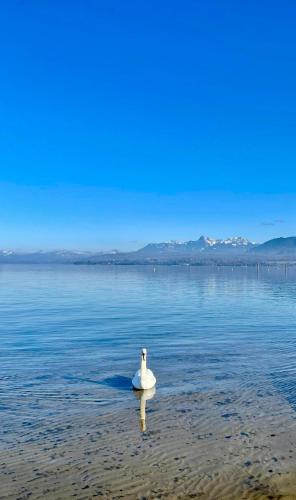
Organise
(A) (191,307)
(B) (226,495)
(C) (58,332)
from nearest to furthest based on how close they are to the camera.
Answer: (B) (226,495) < (C) (58,332) < (A) (191,307)

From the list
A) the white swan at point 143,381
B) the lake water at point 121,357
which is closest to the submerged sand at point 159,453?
the lake water at point 121,357

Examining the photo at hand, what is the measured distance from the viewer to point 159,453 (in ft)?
48.3

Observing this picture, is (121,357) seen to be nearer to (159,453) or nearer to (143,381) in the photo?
(143,381)

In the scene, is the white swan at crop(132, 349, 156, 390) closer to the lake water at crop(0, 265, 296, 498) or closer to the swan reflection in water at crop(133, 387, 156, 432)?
the swan reflection in water at crop(133, 387, 156, 432)

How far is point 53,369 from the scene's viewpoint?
2478cm

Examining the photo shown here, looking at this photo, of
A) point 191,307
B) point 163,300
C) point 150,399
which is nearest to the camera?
point 150,399

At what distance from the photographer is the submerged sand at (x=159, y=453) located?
41.5 feet

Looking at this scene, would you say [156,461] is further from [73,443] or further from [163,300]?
[163,300]

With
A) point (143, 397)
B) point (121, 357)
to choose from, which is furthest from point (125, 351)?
point (143, 397)

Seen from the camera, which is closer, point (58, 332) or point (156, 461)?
point (156, 461)

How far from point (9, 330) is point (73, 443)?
23.1 meters

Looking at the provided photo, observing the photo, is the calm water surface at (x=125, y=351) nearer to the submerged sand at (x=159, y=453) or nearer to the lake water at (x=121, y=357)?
the lake water at (x=121, y=357)

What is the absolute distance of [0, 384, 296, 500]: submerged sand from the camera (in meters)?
12.7

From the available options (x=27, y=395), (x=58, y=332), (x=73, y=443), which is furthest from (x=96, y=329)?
(x=73, y=443)
